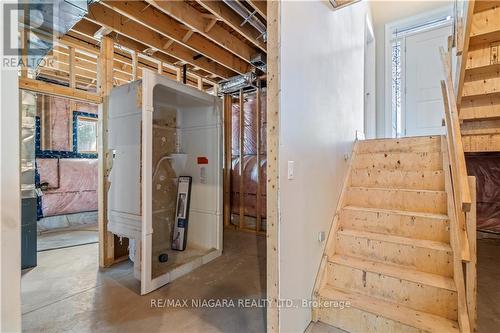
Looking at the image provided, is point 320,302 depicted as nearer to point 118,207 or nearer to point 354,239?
point 354,239

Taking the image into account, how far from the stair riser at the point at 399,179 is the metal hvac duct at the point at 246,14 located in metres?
2.15

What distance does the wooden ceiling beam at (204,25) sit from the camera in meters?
2.70

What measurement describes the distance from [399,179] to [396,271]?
1.06 metres

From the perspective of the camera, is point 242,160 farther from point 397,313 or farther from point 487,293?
point 487,293

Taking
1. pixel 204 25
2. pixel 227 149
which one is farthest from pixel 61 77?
pixel 204 25

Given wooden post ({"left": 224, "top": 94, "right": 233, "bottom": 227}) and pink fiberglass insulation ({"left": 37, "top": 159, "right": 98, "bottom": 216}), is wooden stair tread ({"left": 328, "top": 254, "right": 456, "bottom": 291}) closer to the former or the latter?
wooden post ({"left": 224, "top": 94, "right": 233, "bottom": 227})

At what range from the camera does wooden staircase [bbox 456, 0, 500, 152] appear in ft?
6.75

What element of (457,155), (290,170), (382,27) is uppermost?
(382,27)

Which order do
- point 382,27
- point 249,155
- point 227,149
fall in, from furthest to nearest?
point 227,149 → point 249,155 → point 382,27

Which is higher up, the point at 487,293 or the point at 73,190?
the point at 73,190

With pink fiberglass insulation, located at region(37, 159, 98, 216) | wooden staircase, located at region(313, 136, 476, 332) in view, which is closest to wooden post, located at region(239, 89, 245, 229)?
wooden staircase, located at region(313, 136, 476, 332)

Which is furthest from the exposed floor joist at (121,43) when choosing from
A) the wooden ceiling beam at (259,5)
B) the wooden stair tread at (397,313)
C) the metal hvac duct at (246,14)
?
the wooden stair tread at (397,313)

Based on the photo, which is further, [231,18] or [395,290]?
[231,18]

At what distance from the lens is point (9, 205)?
53 cm
